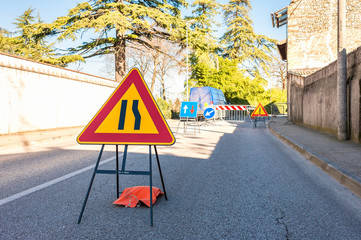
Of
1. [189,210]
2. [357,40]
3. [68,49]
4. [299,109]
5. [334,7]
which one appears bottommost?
[189,210]

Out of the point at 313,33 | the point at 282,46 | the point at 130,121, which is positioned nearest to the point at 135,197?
the point at 130,121

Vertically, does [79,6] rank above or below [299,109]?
above

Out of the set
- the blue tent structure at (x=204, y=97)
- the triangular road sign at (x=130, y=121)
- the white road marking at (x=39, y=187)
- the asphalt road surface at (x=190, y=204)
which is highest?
the blue tent structure at (x=204, y=97)

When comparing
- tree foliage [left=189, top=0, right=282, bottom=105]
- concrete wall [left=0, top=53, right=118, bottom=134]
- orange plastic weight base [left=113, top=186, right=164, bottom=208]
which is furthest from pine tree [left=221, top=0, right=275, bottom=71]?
orange plastic weight base [left=113, top=186, right=164, bottom=208]

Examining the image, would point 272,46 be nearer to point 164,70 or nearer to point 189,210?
point 164,70

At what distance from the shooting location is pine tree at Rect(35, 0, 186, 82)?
18.0 m

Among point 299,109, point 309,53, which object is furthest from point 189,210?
point 309,53

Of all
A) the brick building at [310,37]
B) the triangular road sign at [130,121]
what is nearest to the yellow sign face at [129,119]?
the triangular road sign at [130,121]

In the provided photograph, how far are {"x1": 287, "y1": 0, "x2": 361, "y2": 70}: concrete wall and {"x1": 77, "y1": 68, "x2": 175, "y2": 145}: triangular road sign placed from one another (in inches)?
985

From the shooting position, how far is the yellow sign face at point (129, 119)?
3373 millimetres

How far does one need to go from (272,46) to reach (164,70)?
16.7 m

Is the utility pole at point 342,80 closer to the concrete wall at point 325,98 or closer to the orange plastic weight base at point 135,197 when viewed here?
the concrete wall at point 325,98

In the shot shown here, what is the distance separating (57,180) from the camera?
4.91m

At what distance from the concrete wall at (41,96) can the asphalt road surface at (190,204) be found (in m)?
7.34
